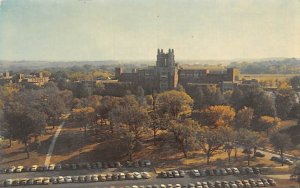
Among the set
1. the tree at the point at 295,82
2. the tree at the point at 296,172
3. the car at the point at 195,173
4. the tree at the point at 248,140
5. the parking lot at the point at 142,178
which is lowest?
the parking lot at the point at 142,178

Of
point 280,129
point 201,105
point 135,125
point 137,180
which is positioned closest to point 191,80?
point 201,105

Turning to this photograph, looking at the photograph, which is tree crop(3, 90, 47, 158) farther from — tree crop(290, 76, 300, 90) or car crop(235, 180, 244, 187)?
tree crop(290, 76, 300, 90)

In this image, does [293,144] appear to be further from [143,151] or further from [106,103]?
[106,103]

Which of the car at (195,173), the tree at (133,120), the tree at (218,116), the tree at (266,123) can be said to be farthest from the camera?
the tree at (218,116)

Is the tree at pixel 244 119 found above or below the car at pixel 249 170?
above

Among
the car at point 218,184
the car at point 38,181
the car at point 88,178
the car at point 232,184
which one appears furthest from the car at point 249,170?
the car at point 38,181

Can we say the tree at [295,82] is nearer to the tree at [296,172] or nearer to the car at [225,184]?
the tree at [296,172]
